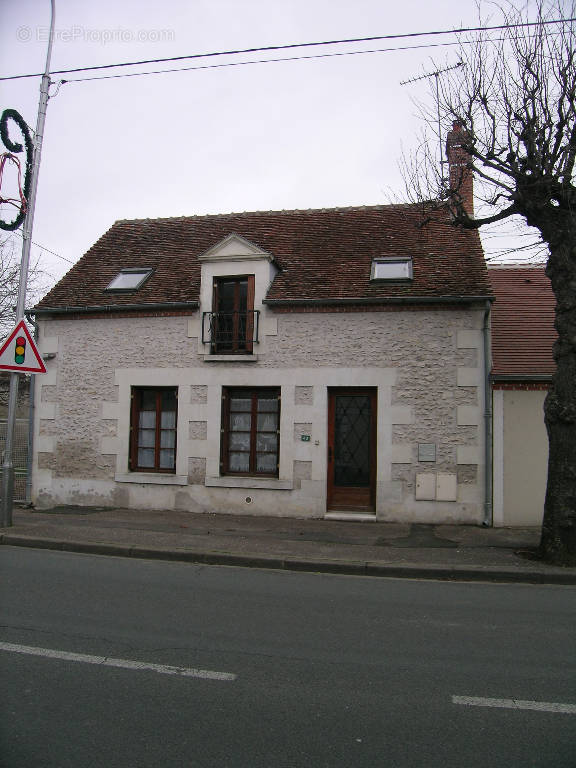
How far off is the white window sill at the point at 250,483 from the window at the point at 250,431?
0.87 ft

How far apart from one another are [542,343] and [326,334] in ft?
13.9

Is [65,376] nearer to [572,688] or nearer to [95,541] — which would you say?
[95,541]

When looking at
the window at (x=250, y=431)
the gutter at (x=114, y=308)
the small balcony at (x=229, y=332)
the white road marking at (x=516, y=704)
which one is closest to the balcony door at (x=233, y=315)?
the small balcony at (x=229, y=332)

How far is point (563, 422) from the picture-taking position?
8.26m

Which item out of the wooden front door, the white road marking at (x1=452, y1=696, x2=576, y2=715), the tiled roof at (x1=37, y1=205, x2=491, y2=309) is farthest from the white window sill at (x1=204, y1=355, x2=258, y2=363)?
the white road marking at (x1=452, y1=696, x2=576, y2=715)

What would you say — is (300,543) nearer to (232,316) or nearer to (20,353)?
(232,316)

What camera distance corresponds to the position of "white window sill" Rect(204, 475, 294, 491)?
11656mm

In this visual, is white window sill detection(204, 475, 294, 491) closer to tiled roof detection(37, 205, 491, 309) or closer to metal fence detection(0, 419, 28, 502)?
tiled roof detection(37, 205, 491, 309)

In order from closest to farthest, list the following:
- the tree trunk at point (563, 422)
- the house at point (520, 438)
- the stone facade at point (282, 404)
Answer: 1. the tree trunk at point (563, 422)
2. the house at point (520, 438)
3. the stone facade at point (282, 404)

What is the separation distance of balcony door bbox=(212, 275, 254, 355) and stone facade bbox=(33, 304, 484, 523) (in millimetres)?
298

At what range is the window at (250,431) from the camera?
12.1 m

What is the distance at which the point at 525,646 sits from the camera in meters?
5.22

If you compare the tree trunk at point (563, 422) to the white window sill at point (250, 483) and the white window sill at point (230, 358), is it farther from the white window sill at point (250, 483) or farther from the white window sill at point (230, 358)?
the white window sill at point (230, 358)

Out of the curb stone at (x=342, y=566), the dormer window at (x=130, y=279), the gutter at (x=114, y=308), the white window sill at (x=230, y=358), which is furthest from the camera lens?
the dormer window at (x=130, y=279)
